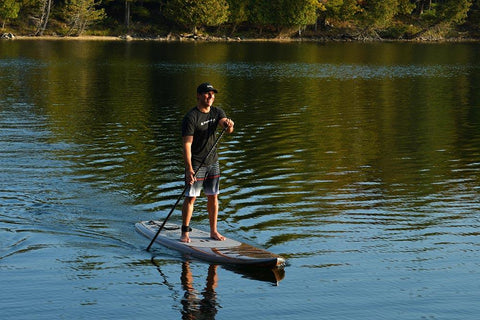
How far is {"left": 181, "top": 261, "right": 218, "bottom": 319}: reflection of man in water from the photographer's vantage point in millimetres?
A: 10242

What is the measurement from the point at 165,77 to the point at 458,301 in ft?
146

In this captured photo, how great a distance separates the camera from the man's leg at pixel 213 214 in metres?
13.0

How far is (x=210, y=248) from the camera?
1280 cm

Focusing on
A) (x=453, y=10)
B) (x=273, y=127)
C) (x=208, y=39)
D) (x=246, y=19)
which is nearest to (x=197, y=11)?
(x=208, y=39)

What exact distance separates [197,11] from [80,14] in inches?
693

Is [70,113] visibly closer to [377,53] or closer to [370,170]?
[370,170]

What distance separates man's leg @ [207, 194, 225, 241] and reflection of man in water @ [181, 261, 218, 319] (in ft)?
3.52

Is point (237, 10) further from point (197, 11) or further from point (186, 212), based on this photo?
point (186, 212)

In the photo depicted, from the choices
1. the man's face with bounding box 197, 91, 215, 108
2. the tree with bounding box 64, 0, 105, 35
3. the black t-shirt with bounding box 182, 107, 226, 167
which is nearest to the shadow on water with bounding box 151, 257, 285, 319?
the black t-shirt with bounding box 182, 107, 226, 167

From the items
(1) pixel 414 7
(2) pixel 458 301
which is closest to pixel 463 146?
(2) pixel 458 301

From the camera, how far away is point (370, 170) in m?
21.0

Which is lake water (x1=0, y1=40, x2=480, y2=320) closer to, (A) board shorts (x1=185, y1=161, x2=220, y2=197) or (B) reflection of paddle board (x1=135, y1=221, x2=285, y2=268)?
(B) reflection of paddle board (x1=135, y1=221, x2=285, y2=268)

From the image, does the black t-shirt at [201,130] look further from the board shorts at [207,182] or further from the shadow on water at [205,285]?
the shadow on water at [205,285]

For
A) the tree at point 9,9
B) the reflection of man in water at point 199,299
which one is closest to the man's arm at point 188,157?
the reflection of man in water at point 199,299
